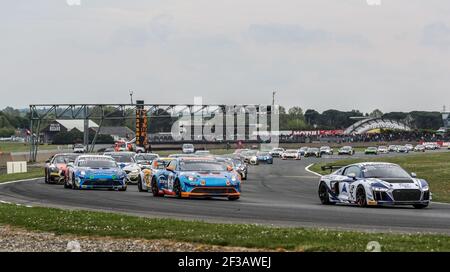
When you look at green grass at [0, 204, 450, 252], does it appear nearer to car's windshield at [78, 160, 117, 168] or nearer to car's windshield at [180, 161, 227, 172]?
car's windshield at [180, 161, 227, 172]

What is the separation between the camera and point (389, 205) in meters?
23.0

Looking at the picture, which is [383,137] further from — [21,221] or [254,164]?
[21,221]

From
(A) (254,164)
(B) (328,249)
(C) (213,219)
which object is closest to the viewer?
(B) (328,249)

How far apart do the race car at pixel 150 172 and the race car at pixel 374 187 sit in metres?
6.05

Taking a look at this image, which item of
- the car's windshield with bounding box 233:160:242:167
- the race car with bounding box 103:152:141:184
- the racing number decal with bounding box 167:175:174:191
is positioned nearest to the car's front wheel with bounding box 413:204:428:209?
the racing number decal with bounding box 167:175:174:191

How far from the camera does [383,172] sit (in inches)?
931

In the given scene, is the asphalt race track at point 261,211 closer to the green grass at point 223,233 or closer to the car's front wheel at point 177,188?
the car's front wheel at point 177,188

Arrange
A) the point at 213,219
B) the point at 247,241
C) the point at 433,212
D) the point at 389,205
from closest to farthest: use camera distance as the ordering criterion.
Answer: the point at 247,241, the point at 213,219, the point at 433,212, the point at 389,205

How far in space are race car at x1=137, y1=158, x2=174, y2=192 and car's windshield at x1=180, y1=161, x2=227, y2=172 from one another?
1399mm

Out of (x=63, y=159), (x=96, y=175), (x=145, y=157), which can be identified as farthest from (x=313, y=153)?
(x=96, y=175)

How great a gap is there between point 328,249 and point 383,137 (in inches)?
6093

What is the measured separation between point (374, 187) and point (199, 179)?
5.62m

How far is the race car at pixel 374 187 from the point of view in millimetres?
22531

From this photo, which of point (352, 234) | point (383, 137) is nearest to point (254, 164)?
point (352, 234)
